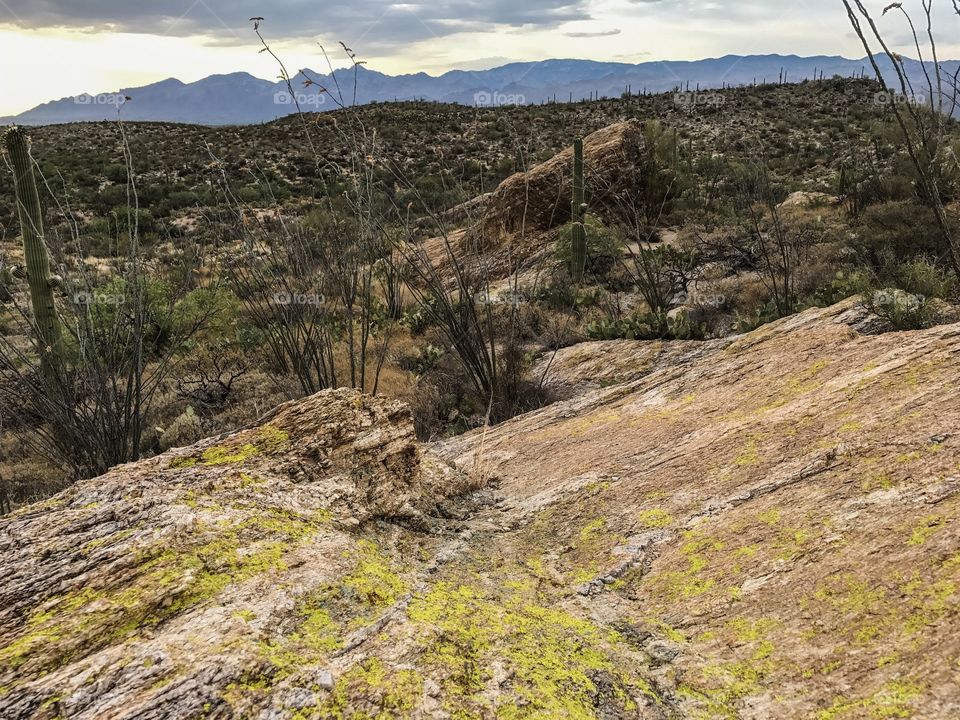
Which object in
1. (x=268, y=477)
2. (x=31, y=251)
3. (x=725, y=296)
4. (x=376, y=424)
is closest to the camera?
(x=268, y=477)

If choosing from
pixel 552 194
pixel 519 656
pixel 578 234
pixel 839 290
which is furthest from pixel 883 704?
pixel 552 194

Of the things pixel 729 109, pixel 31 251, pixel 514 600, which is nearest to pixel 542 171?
pixel 31 251

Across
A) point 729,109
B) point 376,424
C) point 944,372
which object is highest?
point 729,109

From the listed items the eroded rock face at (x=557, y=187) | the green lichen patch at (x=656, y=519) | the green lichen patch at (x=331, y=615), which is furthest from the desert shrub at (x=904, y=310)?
the eroded rock face at (x=557, y=187)

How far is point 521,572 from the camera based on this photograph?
2.22 meters

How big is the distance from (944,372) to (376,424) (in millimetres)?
2384

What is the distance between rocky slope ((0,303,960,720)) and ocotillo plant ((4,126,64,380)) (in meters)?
5.06

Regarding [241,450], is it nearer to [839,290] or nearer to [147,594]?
[147,594]

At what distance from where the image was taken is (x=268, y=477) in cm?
233

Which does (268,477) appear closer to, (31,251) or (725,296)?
(31,251)

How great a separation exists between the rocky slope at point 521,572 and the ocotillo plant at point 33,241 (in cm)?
506

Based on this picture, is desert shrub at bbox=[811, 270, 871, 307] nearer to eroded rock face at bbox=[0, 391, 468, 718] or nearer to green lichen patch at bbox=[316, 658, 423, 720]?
eroded rock face at bbox=[0, 391, 468, 718]

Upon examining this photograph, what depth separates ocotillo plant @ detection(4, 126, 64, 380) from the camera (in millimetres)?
6266

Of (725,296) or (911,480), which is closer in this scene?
(911,480)
